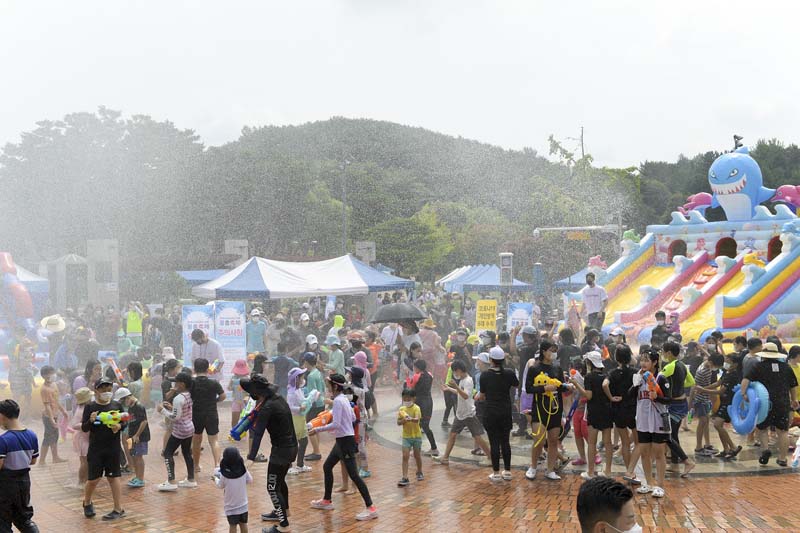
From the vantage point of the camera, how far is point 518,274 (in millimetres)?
40625

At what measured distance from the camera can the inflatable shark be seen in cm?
1897

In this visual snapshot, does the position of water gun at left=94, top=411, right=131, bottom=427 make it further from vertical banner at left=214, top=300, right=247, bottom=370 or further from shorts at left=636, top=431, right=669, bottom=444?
vertical banner at left=214, top=300, right=247, bottom=370

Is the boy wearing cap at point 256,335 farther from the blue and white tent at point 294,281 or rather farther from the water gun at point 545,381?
the water gun at point 545,381

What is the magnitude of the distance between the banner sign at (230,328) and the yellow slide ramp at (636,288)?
938cm

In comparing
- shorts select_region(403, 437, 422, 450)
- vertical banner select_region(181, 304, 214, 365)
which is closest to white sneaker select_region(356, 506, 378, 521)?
shorts select_region(403, 437, 422, 450)

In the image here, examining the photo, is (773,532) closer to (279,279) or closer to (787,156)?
Result: (279,279)

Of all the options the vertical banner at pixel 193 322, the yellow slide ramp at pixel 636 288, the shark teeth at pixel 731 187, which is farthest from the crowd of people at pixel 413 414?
the shark teeth at pixel 731 187

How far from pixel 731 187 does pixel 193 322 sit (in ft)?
44.3

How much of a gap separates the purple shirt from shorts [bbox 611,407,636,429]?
270cm

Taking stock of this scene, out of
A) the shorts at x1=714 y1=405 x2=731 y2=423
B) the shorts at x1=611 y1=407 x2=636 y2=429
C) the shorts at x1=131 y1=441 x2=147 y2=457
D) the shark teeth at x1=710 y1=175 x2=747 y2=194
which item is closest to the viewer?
the shorts at x1=611 y1=407 x2=636 y2=429

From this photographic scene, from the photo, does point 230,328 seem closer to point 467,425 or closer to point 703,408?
point 467,425

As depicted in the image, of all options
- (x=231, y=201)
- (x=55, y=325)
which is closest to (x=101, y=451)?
(x=55, y=325)

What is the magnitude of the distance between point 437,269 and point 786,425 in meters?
56.3

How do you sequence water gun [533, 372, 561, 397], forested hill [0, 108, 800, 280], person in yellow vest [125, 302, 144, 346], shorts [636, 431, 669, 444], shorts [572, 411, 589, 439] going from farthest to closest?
forested hill [0, 108, 800, 280]
person in yellow vest [125, 302, 144, 346]
shorts [572, 411, 589, 439]
water gun [533, 372, 561, 397]
shorts [636, 431, 669, 444]
